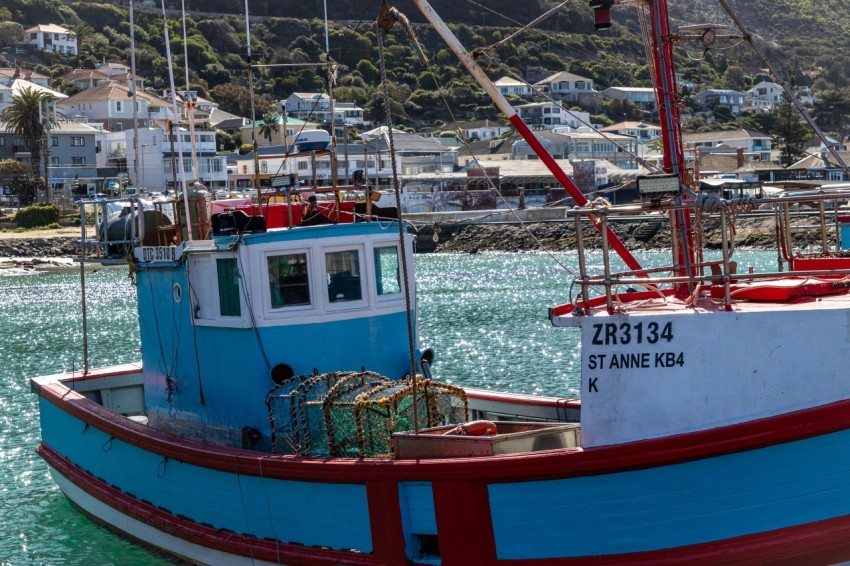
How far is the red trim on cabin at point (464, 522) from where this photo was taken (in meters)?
9.37

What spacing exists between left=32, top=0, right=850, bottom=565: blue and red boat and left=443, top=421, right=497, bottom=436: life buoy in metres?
0.02

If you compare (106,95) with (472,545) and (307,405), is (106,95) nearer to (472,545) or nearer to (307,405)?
(307,405)

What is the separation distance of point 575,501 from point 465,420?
263cm

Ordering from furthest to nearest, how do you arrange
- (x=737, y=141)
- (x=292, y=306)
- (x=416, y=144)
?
(x=737, y=141) < (x=416, y=144) < (x=292, y=306)

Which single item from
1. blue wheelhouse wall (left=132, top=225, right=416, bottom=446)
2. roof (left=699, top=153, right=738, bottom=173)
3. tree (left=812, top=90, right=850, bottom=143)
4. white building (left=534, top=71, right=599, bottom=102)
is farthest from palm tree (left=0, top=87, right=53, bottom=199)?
tree (left=812, top=90, right=850, bottom=143)

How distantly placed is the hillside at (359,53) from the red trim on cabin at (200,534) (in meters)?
121

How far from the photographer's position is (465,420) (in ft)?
37.6

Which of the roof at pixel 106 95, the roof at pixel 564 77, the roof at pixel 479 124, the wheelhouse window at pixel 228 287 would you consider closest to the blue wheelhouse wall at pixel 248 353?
the wheelhouse window at pixel 228 287

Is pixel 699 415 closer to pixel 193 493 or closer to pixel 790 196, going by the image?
pixel 790 196

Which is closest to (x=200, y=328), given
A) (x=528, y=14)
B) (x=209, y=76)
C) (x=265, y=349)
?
(x=265, y=349)

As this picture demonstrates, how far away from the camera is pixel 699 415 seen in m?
8.73

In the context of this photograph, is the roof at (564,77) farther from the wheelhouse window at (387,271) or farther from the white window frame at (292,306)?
the white window frame at (292,306)

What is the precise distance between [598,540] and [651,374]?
1.35 meters

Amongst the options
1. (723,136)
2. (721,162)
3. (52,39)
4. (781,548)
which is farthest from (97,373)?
(52,39)
